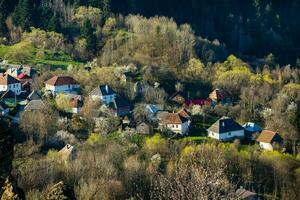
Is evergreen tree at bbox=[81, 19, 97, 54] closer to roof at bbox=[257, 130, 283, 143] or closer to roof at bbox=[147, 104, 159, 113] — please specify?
roof at bbox=[147, 104, 159, 113]

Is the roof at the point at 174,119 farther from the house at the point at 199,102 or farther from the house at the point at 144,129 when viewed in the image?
the house at the point at 199,102

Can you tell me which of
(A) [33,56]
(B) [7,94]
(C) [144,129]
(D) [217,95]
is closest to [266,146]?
(C) [144,129]

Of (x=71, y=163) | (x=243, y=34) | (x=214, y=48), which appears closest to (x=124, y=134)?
(x=71, y=163)

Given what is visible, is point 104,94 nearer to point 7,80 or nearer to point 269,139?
point 7,80

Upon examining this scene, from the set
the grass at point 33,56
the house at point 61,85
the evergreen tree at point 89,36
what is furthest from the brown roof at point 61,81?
the evergreen tree at point 89,36

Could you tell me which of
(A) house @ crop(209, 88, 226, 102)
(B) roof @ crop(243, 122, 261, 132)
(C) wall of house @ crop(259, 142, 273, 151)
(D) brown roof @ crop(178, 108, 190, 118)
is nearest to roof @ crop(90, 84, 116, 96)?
(D) brown roof @ crop(178, 108, 190, 118)

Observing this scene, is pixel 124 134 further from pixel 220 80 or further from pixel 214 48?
pixel 214 48

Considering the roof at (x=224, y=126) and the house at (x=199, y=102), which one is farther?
the house at (x=199, y=102)
